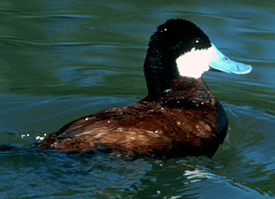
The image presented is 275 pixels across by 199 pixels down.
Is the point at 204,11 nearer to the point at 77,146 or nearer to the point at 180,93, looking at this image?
the point at 180,93

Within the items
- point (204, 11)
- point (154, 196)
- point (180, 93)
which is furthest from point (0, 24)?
point (154, 196)

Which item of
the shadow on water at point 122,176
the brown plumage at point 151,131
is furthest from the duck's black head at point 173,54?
the shadow on water at point 122,176

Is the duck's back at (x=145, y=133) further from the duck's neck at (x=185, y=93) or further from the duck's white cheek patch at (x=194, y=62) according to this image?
the duck's white cheek patch at (x=194, y=62)

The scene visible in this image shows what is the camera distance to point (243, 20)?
735cm

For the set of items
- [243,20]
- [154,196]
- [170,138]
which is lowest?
[154,196]

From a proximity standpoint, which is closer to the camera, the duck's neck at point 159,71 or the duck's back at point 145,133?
the duck's back at point 145,133

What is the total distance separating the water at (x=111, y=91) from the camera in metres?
3.67

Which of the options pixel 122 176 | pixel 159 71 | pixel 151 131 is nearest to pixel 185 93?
pixel 159 71

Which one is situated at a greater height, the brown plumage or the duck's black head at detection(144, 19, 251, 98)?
the duck's black head at detection(144, 19, 251, 98)

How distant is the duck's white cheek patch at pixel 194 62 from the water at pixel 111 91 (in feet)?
1.90

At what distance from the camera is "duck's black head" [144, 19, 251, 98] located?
4.50m

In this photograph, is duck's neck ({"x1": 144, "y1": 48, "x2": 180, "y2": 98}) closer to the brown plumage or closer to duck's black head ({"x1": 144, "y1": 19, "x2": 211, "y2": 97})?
duck's black head ({"x1": 144, "y1": 19, "x2": 211, "y2": 97})

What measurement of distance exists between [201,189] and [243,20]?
4.11m

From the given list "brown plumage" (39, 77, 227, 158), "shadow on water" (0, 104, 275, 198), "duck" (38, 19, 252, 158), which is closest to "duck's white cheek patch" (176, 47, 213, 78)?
"duck" (38, 19, 252, 158)
